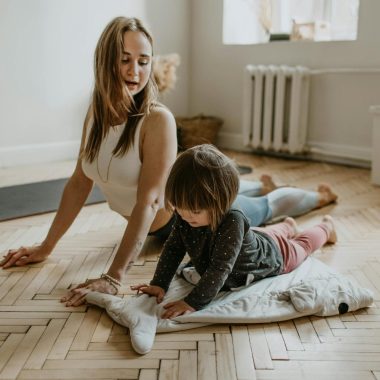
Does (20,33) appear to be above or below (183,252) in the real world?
above

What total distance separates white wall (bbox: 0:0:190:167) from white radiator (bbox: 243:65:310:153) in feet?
3.49

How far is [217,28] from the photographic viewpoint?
13.7 feet

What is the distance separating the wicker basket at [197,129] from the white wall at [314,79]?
21cm

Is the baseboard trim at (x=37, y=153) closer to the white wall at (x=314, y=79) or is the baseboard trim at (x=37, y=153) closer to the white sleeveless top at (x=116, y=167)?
the white wall at (x=314, y=79)

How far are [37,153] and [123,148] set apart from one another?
7.26 ft

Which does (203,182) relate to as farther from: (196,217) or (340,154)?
(340,154)

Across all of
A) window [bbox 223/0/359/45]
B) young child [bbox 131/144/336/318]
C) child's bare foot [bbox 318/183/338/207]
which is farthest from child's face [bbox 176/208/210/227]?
window [bbox 223/0/359/45]

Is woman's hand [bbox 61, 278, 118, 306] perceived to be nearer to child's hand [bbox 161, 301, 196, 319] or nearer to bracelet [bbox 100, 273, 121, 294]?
bracelet [bbox 100, 273, 121, 294]

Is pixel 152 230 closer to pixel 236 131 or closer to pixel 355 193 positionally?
pixel 355 193

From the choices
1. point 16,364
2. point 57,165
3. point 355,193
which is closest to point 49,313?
point 16,364

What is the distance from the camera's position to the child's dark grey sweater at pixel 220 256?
134cm

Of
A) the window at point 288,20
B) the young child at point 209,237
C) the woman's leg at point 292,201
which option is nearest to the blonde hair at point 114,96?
the young child at point 209,237

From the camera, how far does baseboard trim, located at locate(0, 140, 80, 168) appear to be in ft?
11.4

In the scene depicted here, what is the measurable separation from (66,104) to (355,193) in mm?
2130
